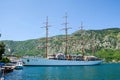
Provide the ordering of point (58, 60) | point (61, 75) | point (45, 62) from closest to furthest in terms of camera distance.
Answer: point (61, 75), point (45, 62), point (58, 60)

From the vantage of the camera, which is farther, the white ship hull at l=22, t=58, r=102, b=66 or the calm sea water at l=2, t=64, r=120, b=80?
the white ship hull at l=22, t=58, r=102, b=66

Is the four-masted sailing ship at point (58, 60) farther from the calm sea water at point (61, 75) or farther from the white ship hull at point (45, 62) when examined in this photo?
the calm sea water at point (61, 75)

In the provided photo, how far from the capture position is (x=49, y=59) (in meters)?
168

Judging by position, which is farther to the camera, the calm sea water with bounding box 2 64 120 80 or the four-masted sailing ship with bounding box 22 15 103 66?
the four-masted sailing ship with bounding box 22 15 103 66

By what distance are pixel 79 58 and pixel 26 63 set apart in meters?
43.1

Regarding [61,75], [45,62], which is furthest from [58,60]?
[61,75]

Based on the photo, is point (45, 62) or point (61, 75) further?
point (45, 62)

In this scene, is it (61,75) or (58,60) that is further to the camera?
(58,60)

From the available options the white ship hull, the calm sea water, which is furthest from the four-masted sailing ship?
the calm sea water

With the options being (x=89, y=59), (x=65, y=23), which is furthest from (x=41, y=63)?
(x=89, y=59)

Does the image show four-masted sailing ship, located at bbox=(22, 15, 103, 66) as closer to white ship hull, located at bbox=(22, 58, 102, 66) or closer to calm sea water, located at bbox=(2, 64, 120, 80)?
white ship hull, located at bbox=(22, 58, 102, 66)

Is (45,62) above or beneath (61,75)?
above

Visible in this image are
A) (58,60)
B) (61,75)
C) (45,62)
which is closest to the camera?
(61,75)

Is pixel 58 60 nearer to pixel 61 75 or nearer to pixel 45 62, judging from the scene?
pixel 45 62
